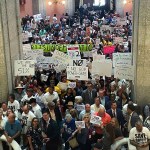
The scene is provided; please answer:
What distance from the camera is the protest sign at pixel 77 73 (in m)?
12.1

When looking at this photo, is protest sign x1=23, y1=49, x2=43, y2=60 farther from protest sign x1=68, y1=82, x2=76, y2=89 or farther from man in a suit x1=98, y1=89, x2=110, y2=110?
man in a suit x1=98, y1=89, x2=110, y2=110

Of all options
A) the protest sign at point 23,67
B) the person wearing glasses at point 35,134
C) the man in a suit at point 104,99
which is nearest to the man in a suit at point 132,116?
the man in a suit at point 104,99

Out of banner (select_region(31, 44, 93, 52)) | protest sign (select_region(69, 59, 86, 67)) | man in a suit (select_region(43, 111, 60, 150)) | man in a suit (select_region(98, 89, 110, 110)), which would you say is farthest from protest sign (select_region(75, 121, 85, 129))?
banner (select_region(31, 44, 93, 52))

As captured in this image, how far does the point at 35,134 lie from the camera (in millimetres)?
9242

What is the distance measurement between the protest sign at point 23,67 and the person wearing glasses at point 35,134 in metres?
3.36

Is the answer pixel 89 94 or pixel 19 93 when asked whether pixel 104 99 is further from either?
pixel 19 93

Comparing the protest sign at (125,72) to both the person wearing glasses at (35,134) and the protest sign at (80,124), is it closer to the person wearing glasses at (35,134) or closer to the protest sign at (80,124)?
the protest sign at (80,124)

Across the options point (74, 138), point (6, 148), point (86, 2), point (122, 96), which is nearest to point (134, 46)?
point (122, 96)

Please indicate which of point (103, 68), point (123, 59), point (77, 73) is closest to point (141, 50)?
point (123, 59)

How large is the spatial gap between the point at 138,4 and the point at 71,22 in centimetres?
1819

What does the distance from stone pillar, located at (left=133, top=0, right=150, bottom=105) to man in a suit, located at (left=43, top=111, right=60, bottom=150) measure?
3.31 meters

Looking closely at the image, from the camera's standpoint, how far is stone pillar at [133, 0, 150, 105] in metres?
11.0

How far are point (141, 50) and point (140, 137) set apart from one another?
3.42 m

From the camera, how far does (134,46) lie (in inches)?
462
